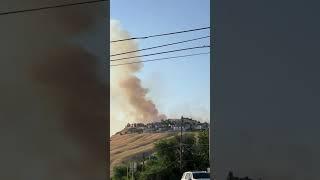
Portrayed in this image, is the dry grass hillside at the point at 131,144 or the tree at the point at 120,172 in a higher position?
the dry grass hillside at the point at 131,144

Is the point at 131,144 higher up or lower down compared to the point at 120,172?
higher up

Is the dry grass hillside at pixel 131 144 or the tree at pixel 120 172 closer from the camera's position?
the tree at pixel 120 172

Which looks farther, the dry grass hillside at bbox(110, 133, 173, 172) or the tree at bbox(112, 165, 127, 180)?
the dry grass hillside at bbox(110, 133, 173, 172)

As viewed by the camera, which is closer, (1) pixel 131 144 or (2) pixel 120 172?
(2) pixel 120 172

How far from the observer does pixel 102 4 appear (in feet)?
50.6

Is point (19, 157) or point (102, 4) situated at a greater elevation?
point (102, 4)

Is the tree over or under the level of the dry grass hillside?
under
